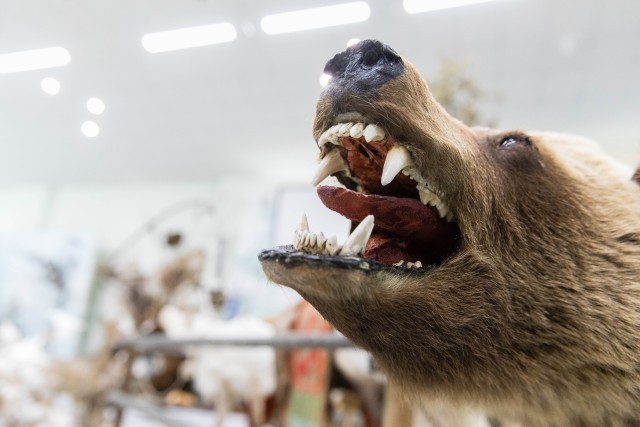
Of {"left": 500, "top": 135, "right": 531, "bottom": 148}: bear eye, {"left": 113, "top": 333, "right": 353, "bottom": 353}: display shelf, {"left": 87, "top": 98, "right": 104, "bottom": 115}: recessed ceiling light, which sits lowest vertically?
{"left": 113, "top": 333, "right": 353, "bottom": 353}: display shelf

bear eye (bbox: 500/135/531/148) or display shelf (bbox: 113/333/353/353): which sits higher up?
bear eye (bbox: 500/135/531/148)

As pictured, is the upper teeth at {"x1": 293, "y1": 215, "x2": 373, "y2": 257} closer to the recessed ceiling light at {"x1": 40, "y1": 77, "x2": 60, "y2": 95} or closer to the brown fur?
the brown fur

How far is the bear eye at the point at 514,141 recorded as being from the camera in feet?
3.54

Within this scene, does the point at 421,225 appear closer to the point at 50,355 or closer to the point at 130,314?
the point at 50,355

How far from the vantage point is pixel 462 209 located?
0.87 m

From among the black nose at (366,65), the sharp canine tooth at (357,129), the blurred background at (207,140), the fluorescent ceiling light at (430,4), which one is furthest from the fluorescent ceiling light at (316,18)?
the sharp canine tooth at (357,129)

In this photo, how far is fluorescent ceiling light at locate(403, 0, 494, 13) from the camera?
132cm

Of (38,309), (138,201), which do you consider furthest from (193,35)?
(38,309)

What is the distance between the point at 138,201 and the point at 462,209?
7.58 ft

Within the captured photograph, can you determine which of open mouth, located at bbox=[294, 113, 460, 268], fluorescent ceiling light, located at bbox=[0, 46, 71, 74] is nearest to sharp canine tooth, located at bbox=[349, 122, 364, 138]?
open mouth, located at bbox=[294, 113, 460, 268]

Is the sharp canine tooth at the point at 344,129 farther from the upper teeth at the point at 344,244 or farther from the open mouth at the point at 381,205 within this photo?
the upper teeth at the point at 344,244

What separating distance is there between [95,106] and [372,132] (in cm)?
68

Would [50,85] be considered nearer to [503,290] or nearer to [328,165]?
[328,165]

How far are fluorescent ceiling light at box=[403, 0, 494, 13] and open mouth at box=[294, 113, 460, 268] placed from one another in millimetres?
638
